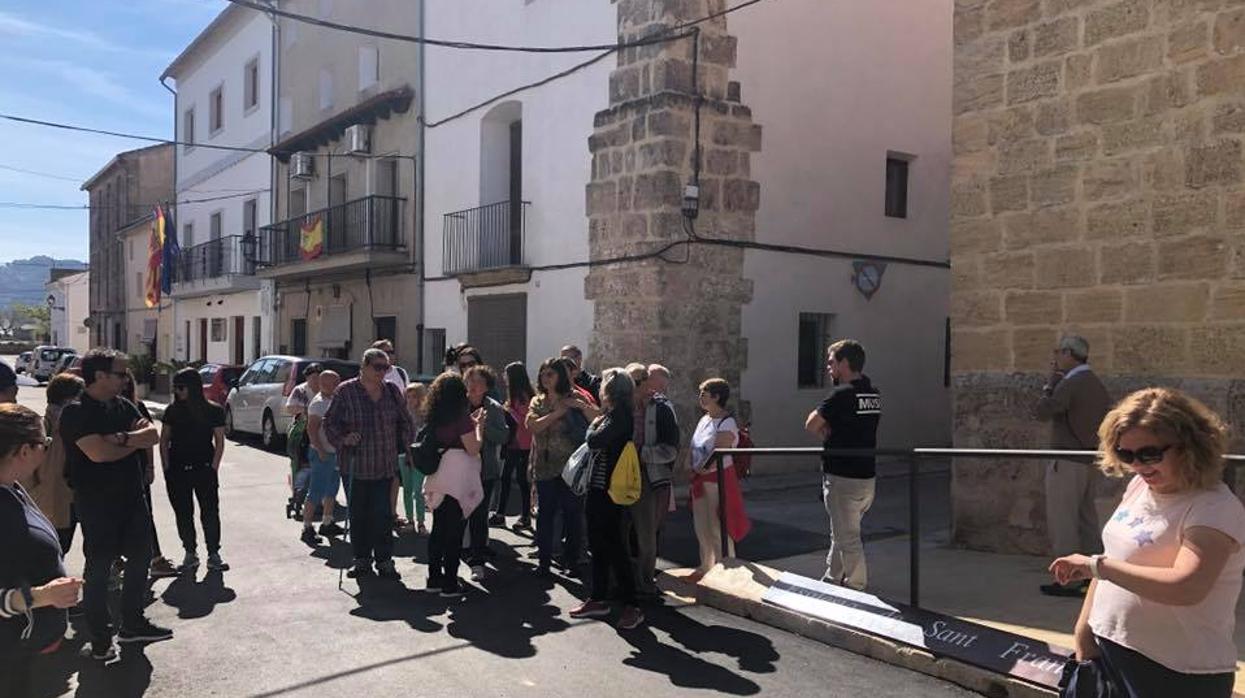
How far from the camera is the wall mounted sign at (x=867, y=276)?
1272 cm

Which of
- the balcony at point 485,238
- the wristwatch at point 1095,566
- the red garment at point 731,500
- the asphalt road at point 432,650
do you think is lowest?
the asphalt road at point 432,650

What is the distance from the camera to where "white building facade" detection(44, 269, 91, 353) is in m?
51.1

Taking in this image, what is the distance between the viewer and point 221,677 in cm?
464

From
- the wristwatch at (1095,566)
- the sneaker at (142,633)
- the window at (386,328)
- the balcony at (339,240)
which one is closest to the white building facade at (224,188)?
the balcony at (339,240)

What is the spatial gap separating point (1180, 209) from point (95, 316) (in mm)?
44706

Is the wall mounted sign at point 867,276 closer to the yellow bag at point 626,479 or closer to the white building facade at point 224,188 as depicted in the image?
the yellow bag at point 626,479

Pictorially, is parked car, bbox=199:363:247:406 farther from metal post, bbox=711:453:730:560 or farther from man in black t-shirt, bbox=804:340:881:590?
man in black t-shirt, bbox=804:340:881:590

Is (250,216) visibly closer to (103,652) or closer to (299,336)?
(299,336)

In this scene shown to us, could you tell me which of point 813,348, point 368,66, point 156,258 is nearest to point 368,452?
point 813,348

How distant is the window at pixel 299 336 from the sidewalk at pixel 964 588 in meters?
16.7

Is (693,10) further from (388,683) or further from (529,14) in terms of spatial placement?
(388,683)

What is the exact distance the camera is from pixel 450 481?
6.30 meters

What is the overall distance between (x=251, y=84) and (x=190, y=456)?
20.7 m

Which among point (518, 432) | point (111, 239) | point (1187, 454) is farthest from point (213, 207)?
point (1187, 454)
